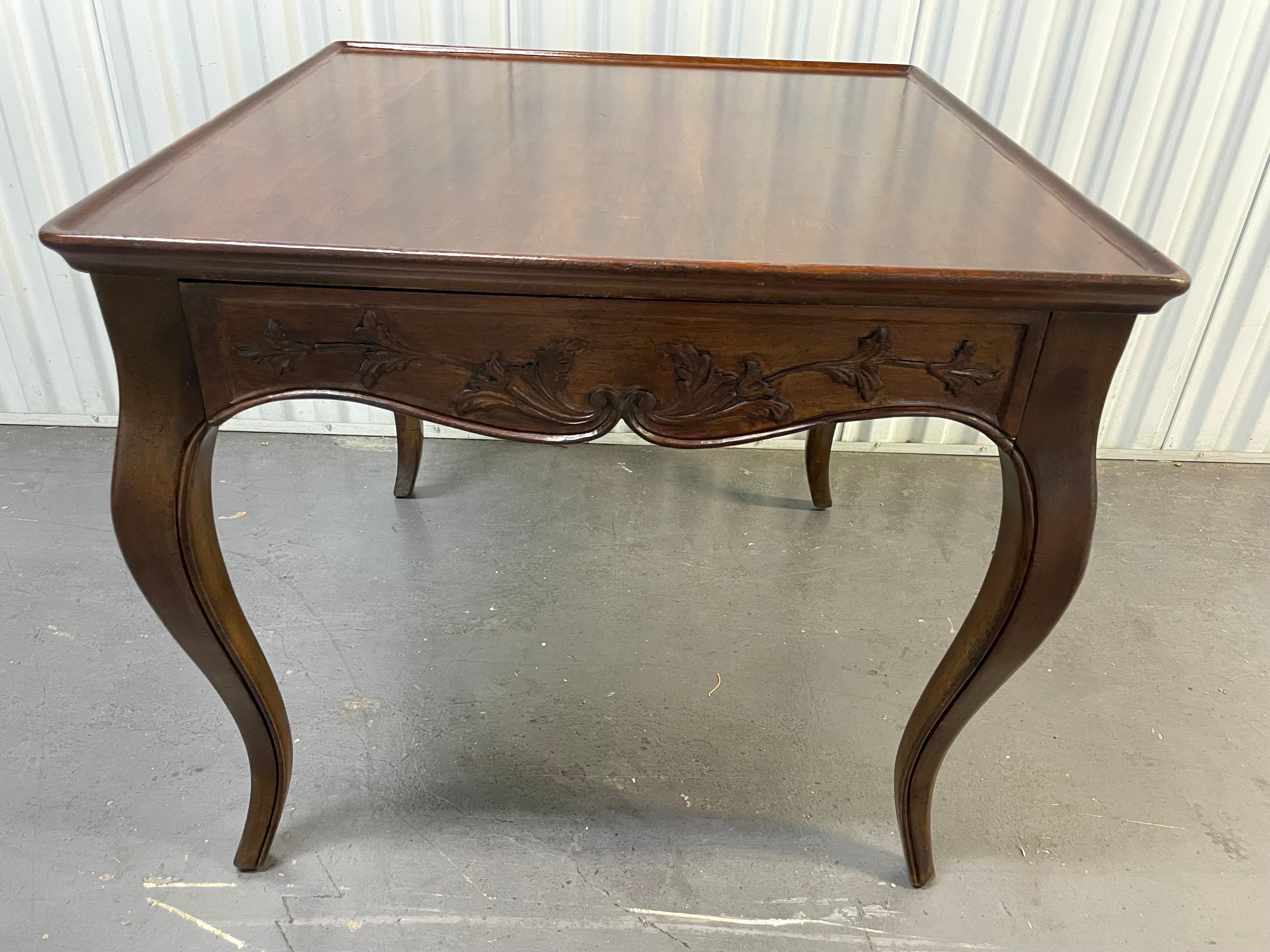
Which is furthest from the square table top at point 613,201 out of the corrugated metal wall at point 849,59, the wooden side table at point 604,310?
the corrugated metal wall at point 849,59

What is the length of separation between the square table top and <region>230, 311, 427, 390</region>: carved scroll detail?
0.16 ft

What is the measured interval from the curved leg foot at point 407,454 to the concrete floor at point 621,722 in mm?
34

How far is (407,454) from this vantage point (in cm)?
164

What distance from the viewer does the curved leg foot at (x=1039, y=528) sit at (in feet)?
2.44

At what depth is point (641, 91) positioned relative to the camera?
120 cm

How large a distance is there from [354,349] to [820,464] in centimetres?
104

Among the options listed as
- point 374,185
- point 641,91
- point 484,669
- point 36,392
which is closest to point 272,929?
point 484,669

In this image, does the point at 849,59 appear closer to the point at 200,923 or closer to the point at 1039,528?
the point at 1039,528

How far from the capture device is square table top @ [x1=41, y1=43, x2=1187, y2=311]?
0.70m

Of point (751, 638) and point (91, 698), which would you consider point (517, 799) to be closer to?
point (751, 638)

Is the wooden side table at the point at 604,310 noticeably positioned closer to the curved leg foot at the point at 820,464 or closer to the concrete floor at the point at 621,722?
the concrete floor at the point at 621,722

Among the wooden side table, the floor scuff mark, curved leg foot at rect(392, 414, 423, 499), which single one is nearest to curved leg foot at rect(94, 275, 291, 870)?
the wooden side table

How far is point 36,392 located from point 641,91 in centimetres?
139

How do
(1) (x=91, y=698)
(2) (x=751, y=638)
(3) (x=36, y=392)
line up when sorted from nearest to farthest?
1. (1) (x=91, y=698)
2. (2) (x=751, y=638)
3. (3) (x=36, y=392)
